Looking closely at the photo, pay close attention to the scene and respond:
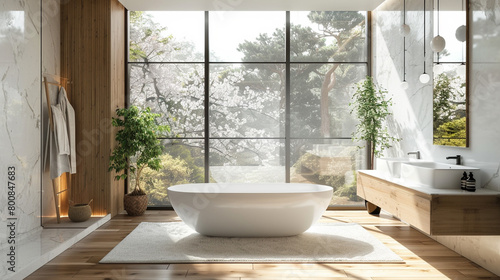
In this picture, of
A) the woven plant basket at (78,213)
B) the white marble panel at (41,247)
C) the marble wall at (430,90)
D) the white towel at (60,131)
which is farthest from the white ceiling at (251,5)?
the white marble panel at (41,247)

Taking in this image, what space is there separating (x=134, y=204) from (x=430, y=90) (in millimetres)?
3863

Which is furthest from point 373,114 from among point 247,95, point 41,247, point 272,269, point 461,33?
point 41,247

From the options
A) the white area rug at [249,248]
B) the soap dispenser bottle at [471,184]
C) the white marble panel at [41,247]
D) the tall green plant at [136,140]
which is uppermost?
the tall green plant at [136,140]

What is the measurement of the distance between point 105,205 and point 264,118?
245 cm

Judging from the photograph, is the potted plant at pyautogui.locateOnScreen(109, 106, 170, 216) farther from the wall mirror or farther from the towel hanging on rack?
the wall mirror

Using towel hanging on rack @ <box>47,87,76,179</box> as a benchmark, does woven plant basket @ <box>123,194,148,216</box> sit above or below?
below

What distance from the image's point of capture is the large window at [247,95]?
6156mm

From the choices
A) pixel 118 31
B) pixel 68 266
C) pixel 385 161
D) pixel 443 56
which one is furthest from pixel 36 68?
pixel 443 56

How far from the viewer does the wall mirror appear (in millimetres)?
3832

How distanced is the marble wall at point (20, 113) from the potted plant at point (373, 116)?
3809 mm

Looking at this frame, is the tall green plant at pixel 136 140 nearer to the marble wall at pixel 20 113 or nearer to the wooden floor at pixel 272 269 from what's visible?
the marble wall at pixel 20 113

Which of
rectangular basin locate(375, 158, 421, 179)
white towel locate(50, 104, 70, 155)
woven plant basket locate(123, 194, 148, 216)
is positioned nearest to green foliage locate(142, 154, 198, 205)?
woven plant basket locate(123, 194, 148, 216)

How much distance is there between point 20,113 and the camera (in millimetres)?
4355

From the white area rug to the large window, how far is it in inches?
60.6
